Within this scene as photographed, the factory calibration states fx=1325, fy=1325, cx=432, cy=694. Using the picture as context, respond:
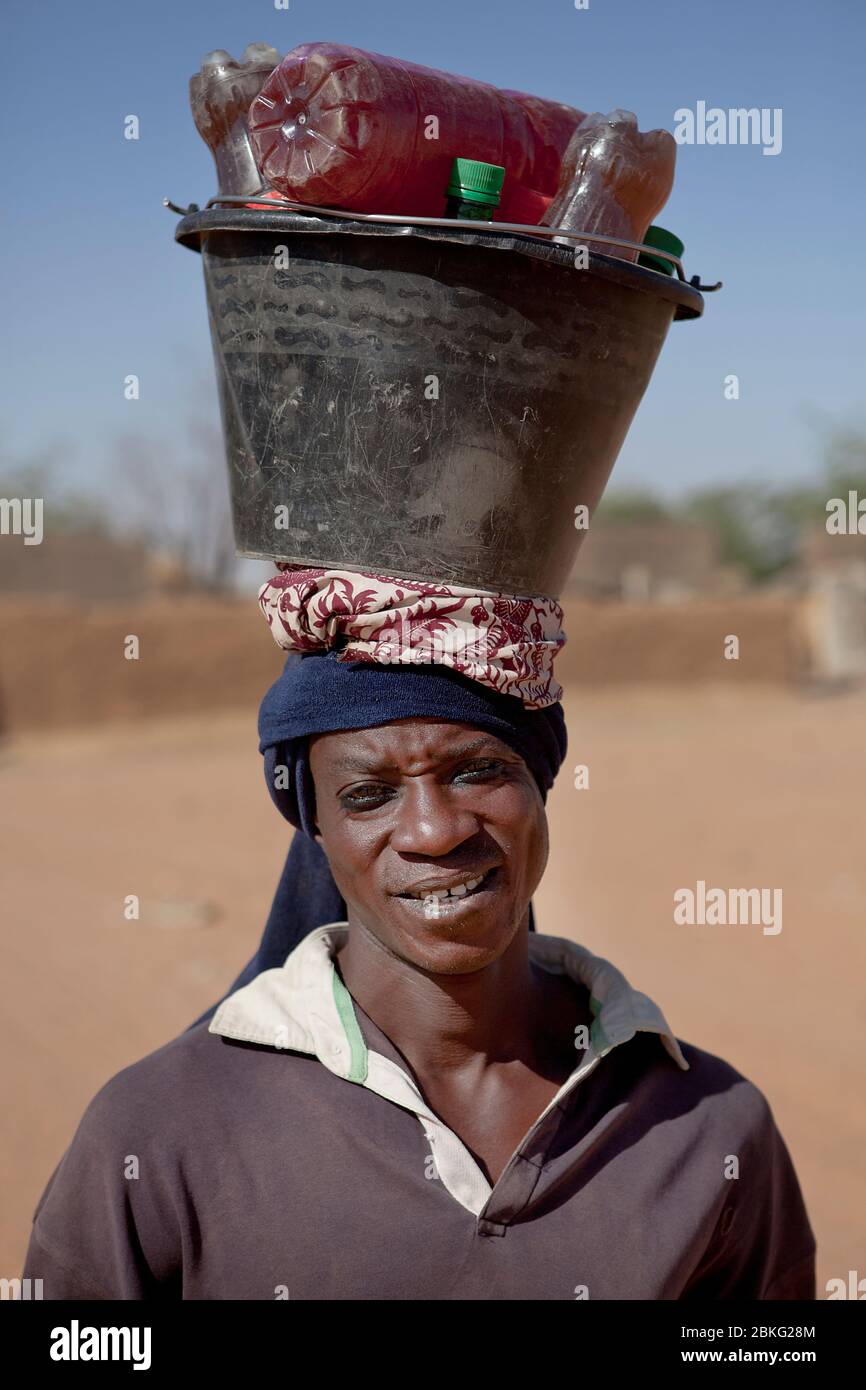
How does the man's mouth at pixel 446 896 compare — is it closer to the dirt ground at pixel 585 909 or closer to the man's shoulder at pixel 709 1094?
the man's shoulder at pixel 709 1094

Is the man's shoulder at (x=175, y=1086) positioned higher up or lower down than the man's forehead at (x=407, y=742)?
lower down

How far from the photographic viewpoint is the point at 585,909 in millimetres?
8383

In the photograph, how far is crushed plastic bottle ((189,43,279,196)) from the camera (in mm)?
1604

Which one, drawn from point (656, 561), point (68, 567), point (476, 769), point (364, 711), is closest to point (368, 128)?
point (364, 711)

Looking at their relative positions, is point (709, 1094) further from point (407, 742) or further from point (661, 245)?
point (661, 245)

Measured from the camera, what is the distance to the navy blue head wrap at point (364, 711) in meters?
1.76

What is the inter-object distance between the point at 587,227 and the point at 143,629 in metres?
15.9

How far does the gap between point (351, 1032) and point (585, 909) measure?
664 centimetres

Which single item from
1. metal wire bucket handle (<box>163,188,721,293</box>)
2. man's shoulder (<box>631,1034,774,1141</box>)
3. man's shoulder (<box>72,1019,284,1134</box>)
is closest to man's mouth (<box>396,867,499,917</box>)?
man's shoulder (<box>72,1019,284,1134</box>)

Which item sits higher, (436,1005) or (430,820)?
(430,820)

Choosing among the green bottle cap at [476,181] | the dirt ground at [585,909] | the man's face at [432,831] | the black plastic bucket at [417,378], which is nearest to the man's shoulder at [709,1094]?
the man's face at [432,831]

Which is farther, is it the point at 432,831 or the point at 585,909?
the point at 585,909

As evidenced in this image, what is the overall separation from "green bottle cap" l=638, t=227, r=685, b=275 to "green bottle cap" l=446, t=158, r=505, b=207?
266 mm

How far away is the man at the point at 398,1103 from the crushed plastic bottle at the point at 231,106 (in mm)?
507
